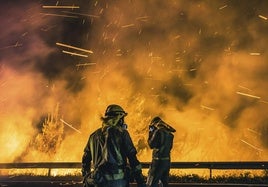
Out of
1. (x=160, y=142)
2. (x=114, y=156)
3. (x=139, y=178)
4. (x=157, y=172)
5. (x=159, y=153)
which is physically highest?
(x=160, y=142)

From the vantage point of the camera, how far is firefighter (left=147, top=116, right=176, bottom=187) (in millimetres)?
9258

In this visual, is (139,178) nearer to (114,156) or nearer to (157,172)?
(114,156)

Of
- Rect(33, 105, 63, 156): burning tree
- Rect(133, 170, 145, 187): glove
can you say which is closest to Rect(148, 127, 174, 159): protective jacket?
Rect(133, 170, 145, 187): glove

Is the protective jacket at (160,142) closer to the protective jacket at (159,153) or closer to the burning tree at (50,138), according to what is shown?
the protective jacket at (159,153)

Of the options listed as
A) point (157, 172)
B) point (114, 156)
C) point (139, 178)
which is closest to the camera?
point (139, 178)

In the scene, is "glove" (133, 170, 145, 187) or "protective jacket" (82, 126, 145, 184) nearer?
"glove" (133, 170, 145, 187)

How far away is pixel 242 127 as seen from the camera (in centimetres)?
2620

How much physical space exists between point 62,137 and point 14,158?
12.3 feet

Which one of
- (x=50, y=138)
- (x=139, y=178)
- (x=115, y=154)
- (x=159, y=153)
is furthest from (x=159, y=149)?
(x=50, y=138)

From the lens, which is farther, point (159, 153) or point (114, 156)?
point (159, 153)

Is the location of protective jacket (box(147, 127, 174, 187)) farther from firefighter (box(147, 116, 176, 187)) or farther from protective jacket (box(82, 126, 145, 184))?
protective jacket (box(82, 126, 145, 184))

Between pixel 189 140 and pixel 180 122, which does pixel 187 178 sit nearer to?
pixel 189 140

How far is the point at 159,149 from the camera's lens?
9.36m

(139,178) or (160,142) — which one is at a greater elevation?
(160,142)
